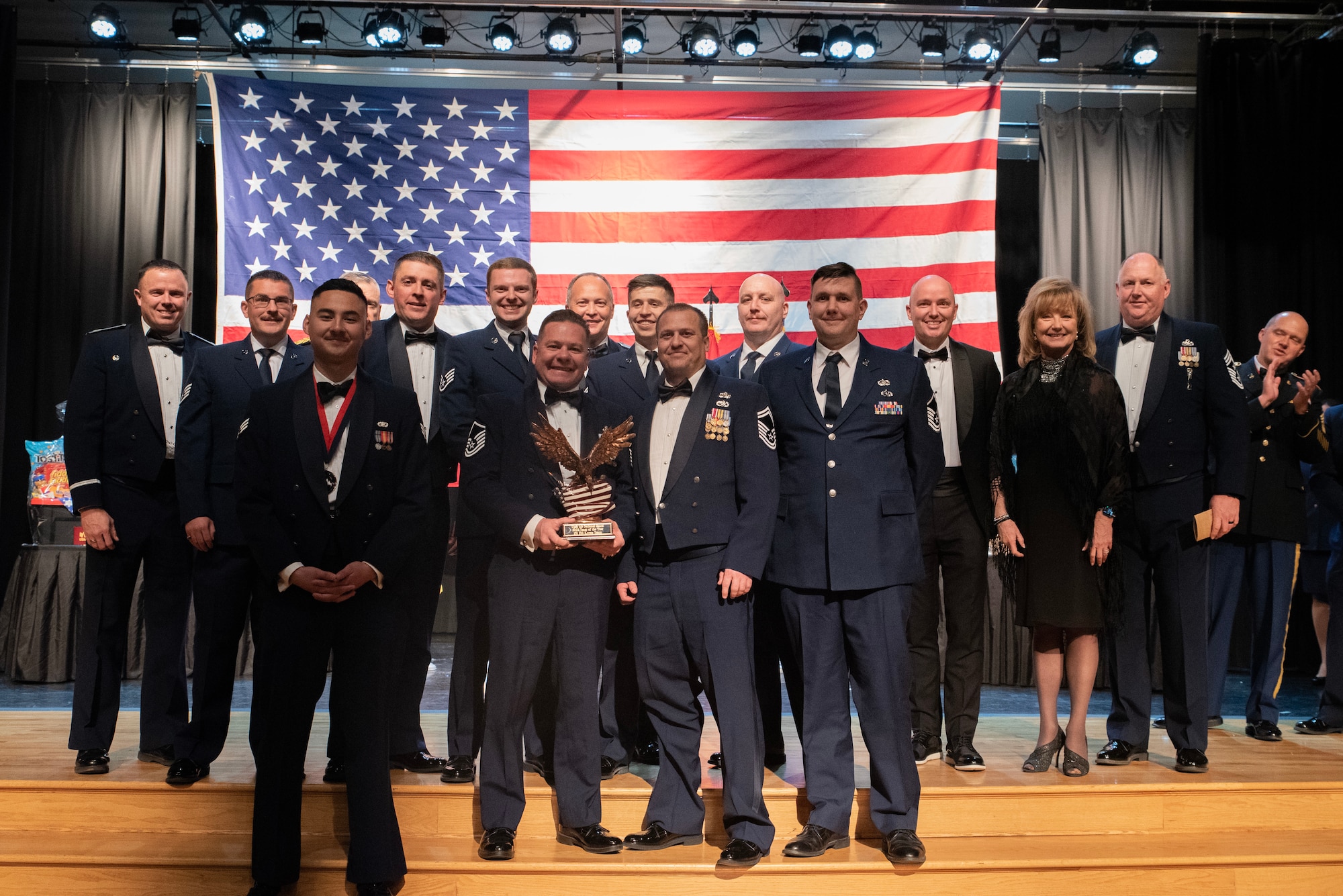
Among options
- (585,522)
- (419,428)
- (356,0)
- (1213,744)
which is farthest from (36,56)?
(1213,744)

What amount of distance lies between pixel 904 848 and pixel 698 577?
43.2 inches

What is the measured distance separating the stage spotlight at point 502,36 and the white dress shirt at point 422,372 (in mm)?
4102

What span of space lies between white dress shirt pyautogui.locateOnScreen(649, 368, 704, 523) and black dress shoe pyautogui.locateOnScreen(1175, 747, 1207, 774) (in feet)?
7.61

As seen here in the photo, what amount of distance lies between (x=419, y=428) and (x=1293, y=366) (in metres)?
6.93

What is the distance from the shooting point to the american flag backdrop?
652 cm

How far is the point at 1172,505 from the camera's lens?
4023mm

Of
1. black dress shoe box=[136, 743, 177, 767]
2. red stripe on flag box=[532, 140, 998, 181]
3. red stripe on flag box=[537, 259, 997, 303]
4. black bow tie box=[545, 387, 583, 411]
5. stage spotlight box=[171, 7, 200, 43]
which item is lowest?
black dress shoe box=[136, 743, 177, 767]

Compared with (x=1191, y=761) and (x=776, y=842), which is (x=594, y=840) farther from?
(x=1191, y=761)

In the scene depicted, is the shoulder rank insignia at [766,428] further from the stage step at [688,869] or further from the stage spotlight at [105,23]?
the stage spotlight at [105,23]

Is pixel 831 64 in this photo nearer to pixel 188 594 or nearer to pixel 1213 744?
pixel 1213 744

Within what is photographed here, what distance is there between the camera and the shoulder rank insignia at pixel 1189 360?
4047 millimetres

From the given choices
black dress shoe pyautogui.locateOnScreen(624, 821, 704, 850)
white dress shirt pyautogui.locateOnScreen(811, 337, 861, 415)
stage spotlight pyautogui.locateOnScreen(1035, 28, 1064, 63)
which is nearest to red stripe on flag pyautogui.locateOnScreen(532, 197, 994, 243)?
stage spotlight pyautogui.locateOnScreen(1035, 28, 1064, 63)

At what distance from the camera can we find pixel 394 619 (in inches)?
129

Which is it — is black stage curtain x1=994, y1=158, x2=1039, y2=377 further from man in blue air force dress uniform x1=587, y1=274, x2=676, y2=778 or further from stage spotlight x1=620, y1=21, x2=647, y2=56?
man in blue air force dress uniform x1=587, y1=274, x2=676, y2=778
